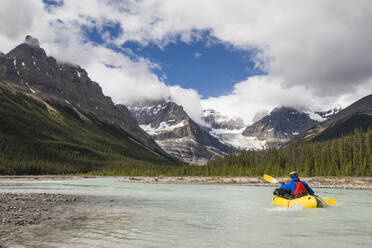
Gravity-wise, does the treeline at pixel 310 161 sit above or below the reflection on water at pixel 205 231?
above

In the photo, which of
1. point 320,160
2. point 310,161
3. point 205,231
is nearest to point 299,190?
point 205,231

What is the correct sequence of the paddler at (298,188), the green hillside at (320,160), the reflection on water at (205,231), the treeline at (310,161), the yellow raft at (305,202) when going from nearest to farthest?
the reflection on water at (205,231), the yellow raft at (305,202), the paddler at (298,188), the green hillside at (320,160), the treeline at (310,161)

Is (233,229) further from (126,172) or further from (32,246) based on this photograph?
(126,172)

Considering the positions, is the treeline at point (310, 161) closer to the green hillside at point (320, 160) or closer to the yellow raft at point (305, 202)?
the green hillside at point (320, 160)

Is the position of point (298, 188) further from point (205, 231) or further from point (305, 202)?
point (205, 231)

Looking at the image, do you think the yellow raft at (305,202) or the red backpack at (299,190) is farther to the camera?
the red backpack at (299,190)

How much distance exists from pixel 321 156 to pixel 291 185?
93.0m

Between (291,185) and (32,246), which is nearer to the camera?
(32,246)

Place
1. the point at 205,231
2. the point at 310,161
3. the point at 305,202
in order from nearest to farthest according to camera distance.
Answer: the point at 205,231 → the point at 305,202 → the point at 310,161

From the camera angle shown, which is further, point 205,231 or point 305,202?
point 305,202

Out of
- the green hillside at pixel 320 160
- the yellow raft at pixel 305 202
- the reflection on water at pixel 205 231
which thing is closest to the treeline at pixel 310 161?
the green hillside at pixel 320 160

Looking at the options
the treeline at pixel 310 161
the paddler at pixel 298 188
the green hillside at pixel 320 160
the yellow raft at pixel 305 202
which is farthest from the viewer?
the treeline at pixel 310 161

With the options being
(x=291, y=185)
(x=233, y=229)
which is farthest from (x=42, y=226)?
(x=291, y=185)

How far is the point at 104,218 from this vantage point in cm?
2391
